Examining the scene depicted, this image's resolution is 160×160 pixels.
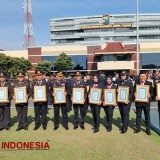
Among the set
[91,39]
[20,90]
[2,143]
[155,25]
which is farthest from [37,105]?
[155,25]

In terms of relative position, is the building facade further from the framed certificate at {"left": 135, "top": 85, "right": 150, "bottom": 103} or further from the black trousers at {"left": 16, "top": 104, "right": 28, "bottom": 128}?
the black trousers at {"left": 16, "top": 104, "right": 28, "bottom": 128}

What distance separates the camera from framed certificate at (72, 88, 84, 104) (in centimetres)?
808

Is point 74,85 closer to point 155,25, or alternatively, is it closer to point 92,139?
point 92,139

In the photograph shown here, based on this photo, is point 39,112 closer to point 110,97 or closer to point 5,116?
point 5,116

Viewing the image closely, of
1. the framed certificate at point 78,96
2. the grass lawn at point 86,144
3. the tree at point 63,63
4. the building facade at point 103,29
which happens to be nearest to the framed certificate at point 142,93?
the grass lawn at point 86,144

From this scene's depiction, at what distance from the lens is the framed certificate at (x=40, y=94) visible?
316 inches

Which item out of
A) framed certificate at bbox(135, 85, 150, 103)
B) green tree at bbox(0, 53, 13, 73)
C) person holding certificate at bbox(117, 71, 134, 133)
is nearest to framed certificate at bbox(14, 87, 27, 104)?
person holding certificate at bbox(117, 71, 134, 133)

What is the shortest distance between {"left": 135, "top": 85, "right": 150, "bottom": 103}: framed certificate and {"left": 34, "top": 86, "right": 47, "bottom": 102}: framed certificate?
9.45 feet

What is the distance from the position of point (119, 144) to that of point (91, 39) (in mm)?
84188

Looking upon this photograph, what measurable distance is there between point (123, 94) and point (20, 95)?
127 inches

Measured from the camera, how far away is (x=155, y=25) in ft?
297

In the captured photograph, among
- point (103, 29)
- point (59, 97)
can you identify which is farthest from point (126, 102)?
point (103, 29)

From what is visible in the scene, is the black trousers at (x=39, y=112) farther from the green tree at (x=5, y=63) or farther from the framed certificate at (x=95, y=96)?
the green tree at (x=5, y=63)

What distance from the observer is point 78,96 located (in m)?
8.12
